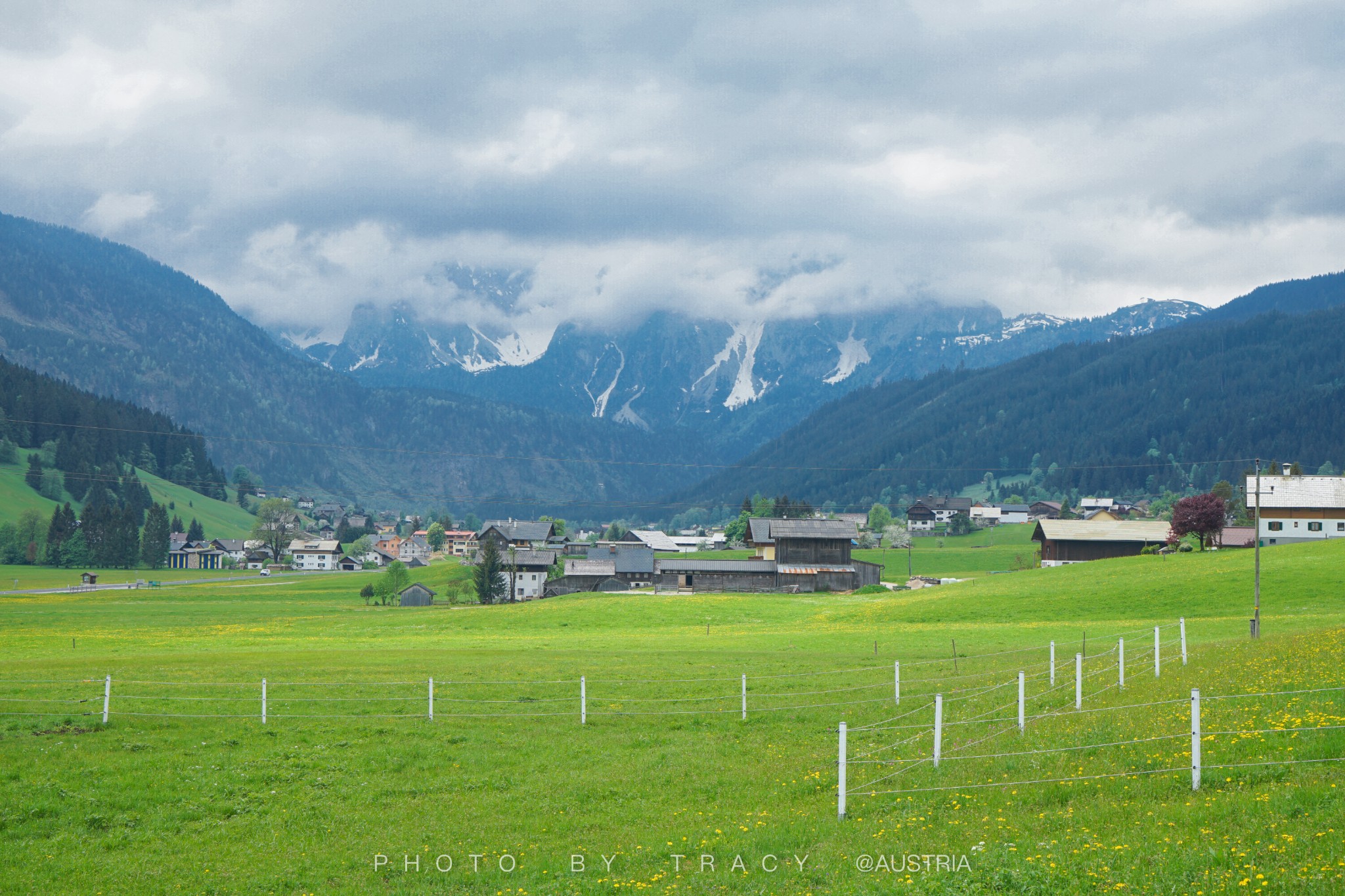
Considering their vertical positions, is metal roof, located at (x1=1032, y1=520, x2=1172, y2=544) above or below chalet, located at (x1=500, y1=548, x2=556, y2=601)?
above

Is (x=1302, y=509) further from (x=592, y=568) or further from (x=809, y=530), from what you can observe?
(x=592, y=568)

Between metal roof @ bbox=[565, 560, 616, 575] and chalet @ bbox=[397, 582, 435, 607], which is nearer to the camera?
chalet @ bbox=[397, 582, 435, 607]

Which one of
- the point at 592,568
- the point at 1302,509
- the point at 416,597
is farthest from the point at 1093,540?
the point at 416,597

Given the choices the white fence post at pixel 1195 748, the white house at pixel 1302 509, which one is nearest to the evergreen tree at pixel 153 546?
the white house at pixel 1302 509

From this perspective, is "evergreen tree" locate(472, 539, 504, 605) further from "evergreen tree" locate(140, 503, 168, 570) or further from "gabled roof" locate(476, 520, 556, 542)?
"evergreen tree" locate(140, 503, 168, 570)

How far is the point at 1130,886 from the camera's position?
1340 cm

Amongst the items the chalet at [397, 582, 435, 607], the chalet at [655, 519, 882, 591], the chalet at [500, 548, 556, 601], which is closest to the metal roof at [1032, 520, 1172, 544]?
the chalet at [655, 519, 882, 591]

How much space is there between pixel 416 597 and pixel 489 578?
13.7 m

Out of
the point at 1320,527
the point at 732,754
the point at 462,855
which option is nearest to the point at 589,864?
the point at 462,855

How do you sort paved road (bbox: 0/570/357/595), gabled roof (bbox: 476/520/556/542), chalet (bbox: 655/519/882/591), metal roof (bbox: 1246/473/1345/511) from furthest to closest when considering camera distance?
gabled roof (bbox: 476/520/556/542)
paved road (bbox: 0/570/357/595)
chalet (bbox: 655/519/882/591)
metal roof (bbox: 1246/473/1345/511)

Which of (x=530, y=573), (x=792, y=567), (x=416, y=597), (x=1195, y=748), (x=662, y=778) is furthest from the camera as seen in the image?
(x=530, y=573)

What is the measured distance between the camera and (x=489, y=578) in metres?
123

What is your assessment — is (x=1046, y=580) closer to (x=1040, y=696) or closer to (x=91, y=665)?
(x=1040, y=696)

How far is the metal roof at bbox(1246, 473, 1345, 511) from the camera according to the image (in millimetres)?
114062
